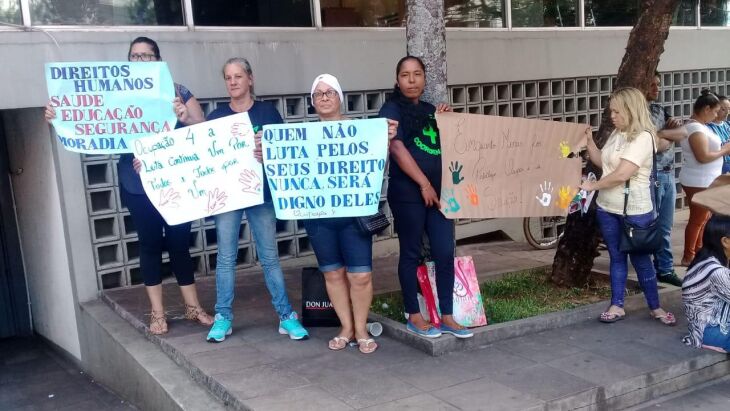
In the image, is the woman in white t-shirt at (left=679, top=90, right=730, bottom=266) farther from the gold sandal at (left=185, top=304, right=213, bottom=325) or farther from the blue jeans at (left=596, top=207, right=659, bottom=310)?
the gold sandal at (left=185, top=304, right=213, bottom=325)

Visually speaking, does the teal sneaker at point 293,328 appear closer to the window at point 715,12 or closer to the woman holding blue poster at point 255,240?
the woman holding blue poster at point 255,240

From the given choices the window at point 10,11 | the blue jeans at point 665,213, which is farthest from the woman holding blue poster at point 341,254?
the blue jeans at point 665,213

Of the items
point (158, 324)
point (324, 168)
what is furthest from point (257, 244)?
point (158, 324)

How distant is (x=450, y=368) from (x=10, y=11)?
425 cm

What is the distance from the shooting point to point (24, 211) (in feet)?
21.9

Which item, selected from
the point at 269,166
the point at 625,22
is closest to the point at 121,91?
the point at 269,166

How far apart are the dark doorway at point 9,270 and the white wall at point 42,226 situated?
97 millimetres

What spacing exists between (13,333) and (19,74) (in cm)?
304

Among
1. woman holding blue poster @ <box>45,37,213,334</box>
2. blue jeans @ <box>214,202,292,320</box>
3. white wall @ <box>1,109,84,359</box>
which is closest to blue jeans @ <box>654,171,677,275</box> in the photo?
blue jeans @ <box>214,202,292,320</box>

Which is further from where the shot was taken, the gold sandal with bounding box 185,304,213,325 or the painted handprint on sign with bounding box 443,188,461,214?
the gold sandal with bounding box 185,304,213,325

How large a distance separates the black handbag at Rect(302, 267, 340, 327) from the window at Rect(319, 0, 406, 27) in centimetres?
309

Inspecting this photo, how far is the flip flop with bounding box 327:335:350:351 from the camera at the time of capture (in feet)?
15.2

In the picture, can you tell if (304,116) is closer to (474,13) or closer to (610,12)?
(474,13)

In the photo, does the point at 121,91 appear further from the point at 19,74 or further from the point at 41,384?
the point at 41,384
